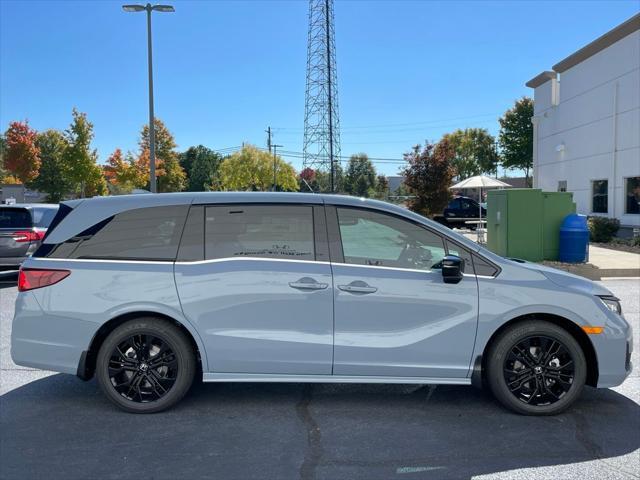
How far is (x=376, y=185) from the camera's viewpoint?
77438 mm

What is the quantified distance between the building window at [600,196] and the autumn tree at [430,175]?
20.2 ft

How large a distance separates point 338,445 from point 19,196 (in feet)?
144

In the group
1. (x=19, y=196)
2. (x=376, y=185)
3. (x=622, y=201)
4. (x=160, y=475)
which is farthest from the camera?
(x=376, y=185)

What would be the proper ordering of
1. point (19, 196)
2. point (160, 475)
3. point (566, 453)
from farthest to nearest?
point (19, 196), point (566, 453), point (160, 475)

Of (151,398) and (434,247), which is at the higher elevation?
(434,247)

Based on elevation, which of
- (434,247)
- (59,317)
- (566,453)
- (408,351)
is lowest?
(566,453)

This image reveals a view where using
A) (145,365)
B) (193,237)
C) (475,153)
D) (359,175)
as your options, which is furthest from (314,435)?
(359,175)

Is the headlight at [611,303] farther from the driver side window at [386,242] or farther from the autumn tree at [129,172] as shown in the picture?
the autumn tree at [129,172]

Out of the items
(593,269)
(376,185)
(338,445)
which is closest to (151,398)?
(338,445)

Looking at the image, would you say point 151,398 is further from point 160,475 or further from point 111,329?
point 160,475

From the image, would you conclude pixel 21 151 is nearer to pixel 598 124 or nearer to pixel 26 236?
pixel 26 236

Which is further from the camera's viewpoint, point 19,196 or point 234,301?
point 19,196

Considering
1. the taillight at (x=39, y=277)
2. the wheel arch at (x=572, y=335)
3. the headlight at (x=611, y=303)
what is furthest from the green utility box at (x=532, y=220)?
the taillight at (x=39, y=277)

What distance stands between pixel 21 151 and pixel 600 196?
137ft
